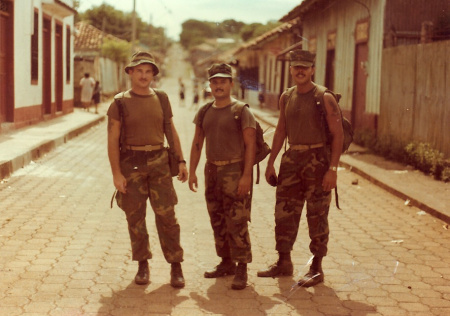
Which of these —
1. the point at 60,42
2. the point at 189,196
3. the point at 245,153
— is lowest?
the point at 189,196

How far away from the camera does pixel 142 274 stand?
5348mm

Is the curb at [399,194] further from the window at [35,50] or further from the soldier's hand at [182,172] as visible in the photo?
the window at [35,50]

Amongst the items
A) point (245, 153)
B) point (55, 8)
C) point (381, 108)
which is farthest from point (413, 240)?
point (55, 8)

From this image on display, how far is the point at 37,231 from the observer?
23.4 feet

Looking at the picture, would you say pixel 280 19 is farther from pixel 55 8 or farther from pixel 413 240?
pixel 413 240

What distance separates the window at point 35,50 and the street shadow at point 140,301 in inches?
578

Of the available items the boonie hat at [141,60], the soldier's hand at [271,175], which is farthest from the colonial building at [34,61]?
the soldier's hand at [271,175]

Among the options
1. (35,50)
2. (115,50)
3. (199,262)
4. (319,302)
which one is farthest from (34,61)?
(115,50)

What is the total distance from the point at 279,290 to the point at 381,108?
9.95m

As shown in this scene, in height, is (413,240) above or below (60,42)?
below

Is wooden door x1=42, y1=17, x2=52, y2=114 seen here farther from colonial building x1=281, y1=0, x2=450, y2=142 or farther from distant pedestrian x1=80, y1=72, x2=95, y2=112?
colonial building x1=281, y1=0, x2=450, y2=142

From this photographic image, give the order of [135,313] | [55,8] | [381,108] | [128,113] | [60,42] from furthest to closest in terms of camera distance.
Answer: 1. [60,42]
2. [55,8]
3. [381,108]
4. [128,113]
5. [135,313]

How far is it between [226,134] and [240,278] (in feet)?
3.47

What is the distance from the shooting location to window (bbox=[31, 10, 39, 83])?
19000 mm
